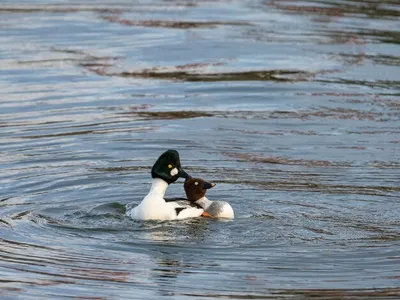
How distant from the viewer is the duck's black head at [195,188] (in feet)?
42.8

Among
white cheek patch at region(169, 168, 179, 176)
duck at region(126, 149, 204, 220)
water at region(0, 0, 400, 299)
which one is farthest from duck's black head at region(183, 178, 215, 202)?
water at region(0, 0, 400, 299)

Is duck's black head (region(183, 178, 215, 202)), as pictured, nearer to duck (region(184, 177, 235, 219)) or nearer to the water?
duck (region(184, 177, 235, 219))

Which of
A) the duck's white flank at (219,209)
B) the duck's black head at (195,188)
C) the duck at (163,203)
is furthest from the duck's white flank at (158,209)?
the duck's black head at (195,188)

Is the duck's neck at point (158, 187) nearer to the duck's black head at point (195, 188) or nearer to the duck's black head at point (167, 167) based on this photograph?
the duck's black head at point (167, 167)

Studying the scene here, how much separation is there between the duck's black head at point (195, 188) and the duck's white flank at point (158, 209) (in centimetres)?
28

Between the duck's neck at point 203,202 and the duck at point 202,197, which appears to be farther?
the duck's neck at point 203,202

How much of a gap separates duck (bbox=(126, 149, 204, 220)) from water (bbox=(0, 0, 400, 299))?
216 mm

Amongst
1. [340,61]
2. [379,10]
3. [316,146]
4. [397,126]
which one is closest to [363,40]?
[340,61]

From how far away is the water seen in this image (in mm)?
10688

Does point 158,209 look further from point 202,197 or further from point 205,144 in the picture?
point 205,144

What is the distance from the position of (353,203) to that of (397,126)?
446cm

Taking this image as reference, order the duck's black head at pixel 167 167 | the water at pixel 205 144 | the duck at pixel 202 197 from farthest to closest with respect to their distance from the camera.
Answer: the duck's black head at pixel 167 167 → the duck at pixel 202 197 → the water at pixel 205 144

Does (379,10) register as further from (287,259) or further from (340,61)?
(287,259)

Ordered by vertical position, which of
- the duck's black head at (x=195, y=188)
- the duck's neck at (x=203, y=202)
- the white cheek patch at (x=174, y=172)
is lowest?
the duck's neck at (x=203, y=202)
